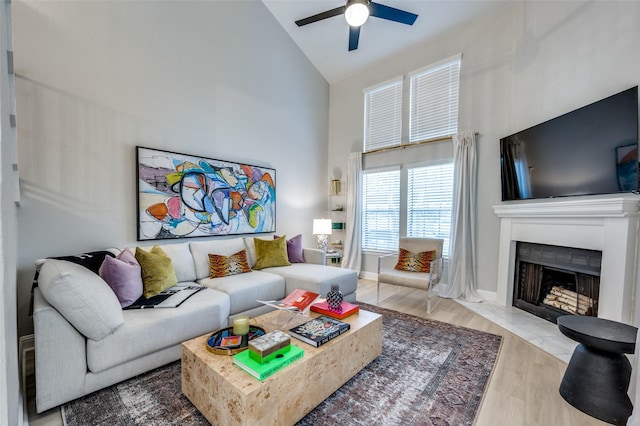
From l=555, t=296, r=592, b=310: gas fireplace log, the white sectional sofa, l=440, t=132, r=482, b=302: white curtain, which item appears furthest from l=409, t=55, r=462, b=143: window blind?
the white sectional sofa

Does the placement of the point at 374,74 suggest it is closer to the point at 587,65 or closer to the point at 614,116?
the point at 587,65

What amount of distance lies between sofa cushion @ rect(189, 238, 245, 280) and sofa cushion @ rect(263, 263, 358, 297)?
491 millimetres

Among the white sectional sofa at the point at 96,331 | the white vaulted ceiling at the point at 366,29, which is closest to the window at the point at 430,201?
the white vaulted ceiling at the point at 366,29

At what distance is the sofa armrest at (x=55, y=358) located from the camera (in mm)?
1524

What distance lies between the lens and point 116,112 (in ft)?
9.00

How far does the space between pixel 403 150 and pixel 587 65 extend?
221cm

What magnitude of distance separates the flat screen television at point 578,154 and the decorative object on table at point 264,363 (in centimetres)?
285

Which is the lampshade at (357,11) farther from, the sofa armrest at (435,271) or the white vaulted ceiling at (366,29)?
the sofa armrest at (435,271)

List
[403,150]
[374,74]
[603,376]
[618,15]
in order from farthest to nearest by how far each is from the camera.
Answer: [374,74]
[403,150]
[618,15]
[603,376]

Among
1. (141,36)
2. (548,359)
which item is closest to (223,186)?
(141,36)

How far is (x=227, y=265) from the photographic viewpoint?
10.2 feet

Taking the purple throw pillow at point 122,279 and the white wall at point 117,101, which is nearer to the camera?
the purple throw pillow at point 122,279

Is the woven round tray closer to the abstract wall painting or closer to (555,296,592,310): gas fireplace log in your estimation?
the abstract wall painting

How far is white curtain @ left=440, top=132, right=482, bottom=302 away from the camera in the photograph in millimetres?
3690
